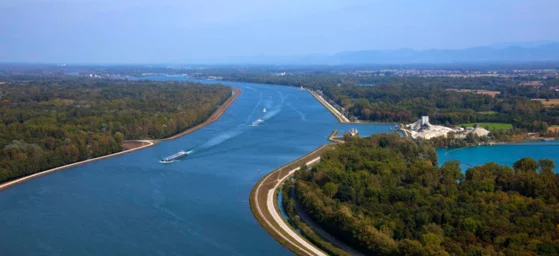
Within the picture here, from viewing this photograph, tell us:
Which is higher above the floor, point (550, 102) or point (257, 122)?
point (550, 102)

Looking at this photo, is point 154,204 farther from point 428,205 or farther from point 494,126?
point 494,126

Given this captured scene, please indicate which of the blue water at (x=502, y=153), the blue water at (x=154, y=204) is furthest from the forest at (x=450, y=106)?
the blue water at (x=154, y=204)

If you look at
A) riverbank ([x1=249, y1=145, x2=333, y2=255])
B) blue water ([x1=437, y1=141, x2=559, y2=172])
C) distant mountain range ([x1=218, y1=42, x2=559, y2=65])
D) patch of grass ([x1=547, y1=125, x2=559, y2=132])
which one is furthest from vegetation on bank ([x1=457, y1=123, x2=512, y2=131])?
distant mountain range ([x1=218, y1=42, x2=559, y2=65])

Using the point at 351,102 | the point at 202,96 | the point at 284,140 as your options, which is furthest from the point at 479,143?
the point at 202,96

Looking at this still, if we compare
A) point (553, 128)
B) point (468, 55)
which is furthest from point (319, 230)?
point (468, 55)

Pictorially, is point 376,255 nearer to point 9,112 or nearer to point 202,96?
point 9,112
